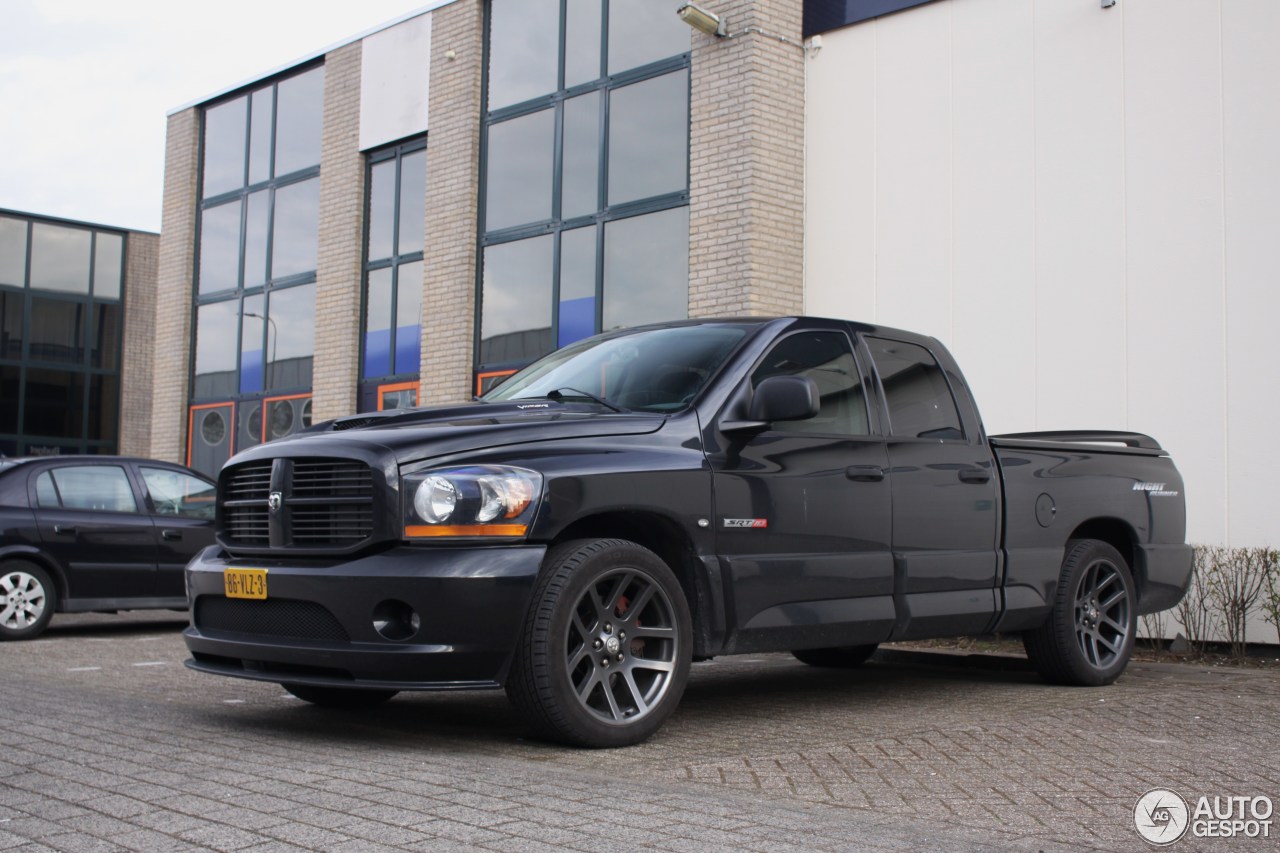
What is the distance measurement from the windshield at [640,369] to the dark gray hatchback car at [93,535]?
5.81 m

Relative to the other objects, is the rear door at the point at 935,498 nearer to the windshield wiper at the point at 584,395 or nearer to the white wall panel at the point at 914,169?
the windshield wiper at the point at 584,395

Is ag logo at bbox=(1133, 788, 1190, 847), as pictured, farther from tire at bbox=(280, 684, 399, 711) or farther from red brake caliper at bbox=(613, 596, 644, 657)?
tire at bbox=(280, 684, 399, 711)

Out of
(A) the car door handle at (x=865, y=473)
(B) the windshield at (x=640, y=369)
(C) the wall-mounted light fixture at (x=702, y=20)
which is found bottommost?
(A) the car door handle at (x=865, y=473)

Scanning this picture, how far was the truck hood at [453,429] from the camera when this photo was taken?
16.8 ft

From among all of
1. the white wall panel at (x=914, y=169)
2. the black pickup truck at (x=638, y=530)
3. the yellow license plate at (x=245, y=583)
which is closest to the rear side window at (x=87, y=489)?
the black pickup truck at (x=638, y=530)

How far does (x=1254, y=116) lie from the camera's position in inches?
396

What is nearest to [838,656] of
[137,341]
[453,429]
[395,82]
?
[453,429]

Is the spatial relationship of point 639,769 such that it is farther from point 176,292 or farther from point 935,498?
point 176,292

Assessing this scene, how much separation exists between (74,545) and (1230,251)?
9.53 meters

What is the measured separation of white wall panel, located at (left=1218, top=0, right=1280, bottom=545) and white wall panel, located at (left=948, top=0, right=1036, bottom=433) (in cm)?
169

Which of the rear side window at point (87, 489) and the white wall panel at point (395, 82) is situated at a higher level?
the white wall panel at point (395, 82)

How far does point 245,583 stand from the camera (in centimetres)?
538

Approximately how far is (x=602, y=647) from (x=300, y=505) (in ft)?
4.35

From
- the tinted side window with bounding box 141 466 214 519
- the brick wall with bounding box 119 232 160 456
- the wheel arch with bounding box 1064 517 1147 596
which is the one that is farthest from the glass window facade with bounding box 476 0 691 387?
the brick wall with bounding box 119 232 160 456
